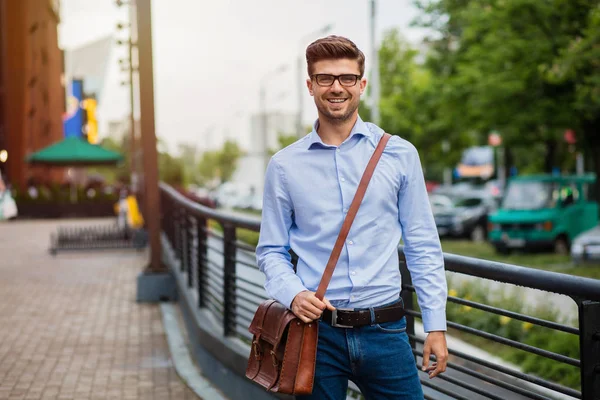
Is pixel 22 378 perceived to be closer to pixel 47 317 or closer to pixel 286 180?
pixel 47 317

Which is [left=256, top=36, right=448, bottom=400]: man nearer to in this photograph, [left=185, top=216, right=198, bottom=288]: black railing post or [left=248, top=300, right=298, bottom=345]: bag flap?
[left=248, top=300, right=298, bottom=345]: bag flap

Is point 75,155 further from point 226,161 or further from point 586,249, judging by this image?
point 226,161

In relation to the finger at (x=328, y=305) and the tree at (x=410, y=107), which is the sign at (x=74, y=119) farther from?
the finger at (x=328, y=305)

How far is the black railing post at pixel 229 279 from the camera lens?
21.2ft

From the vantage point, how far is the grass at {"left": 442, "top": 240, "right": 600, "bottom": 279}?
17.1 meters

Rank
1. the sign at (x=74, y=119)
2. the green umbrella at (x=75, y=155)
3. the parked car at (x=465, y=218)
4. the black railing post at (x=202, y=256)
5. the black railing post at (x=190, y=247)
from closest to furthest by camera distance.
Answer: the black railing post at (x=202, y=256), the black railing post at (x=190, y=247), the green umbrella at (x=75, y=155), the parked car at (x=465, y=218), the sign at (x=74, y=119)

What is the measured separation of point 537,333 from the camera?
29.8 feet

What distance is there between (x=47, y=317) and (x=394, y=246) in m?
8.07

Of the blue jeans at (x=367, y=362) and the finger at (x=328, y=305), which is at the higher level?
the finger at (x=328, y=305)

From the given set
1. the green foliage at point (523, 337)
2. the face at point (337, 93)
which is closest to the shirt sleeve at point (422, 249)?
the face at point (337, 93)

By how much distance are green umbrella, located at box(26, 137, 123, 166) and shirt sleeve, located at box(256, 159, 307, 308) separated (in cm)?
1940

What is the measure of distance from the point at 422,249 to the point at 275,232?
0.51 meters

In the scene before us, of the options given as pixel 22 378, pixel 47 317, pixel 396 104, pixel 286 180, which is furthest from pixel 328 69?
→ pixel 396 104

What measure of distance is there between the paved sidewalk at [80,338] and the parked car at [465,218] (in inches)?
602
